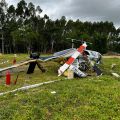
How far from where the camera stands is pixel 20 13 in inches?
4365

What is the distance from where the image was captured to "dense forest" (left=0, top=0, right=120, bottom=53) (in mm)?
89562

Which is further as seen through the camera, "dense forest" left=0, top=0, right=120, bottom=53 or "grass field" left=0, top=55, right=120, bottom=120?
"dense forest" left=0, top=0, right=120, bottom=53

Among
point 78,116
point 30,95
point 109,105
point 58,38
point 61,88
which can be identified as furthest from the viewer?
point 58,38

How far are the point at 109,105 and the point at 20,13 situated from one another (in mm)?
103106

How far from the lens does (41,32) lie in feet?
329

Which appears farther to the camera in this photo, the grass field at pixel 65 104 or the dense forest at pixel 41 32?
the dense forest at pixel 41 32

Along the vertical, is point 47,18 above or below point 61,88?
above

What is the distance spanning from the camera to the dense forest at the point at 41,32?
294 feet

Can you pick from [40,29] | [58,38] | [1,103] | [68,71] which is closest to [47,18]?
[40,29]

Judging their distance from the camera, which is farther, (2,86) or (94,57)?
(94,57)

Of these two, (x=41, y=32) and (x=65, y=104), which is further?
(x=41, y=32)

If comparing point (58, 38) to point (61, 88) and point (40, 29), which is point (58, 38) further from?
point (61, 88)

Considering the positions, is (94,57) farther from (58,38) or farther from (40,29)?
(40,29)

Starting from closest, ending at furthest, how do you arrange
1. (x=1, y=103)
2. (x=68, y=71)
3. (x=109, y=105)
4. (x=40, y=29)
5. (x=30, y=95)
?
(x=109, y=105) → (x=1, y=103) → (x=30, y=95) → (x=68, y=71) → (x=40, y=29)
